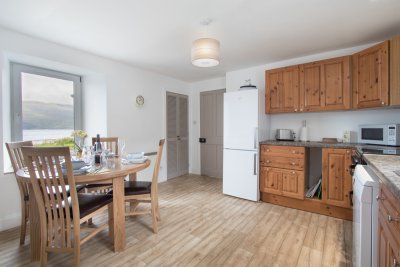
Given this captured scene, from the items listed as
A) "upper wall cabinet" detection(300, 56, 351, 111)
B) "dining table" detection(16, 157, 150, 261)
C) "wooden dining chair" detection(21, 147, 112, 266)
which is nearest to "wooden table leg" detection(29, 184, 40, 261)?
"dining table" detection(16, 157, 150, 261)

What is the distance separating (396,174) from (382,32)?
230 cm

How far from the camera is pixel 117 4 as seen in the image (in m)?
1.79

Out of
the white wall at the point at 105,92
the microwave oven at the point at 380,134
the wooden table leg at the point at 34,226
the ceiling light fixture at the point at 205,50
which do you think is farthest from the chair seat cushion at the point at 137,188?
the microwave oven at the point at 380,134

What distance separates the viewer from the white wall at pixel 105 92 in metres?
2.27

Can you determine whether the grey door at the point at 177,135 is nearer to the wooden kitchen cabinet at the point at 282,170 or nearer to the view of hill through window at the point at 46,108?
the view of hill through window at the point at 46,108

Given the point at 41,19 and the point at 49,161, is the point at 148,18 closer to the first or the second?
the point at 41,19

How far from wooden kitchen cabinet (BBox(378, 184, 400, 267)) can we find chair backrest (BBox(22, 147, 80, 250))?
1903 mm

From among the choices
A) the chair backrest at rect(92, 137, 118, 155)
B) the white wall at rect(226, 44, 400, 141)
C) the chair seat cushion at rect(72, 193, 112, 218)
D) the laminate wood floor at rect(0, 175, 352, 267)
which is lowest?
the laminate wood floor at rect(0, 175, 352, 267)

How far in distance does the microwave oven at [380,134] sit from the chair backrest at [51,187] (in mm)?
3240

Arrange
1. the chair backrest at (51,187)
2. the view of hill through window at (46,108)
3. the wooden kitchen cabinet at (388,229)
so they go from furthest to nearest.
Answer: the view of hill through window at (46,108)
the chair backrest at (51,187)
the wooden kitchen cabinet at (388,229)

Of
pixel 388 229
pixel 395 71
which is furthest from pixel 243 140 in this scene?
pixel 388 229

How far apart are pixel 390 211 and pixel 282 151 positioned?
1963mm

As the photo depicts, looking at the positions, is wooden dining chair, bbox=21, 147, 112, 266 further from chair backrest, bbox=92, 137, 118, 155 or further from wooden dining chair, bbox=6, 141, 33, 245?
chair backrest, bbox=92, 137, 118, 155

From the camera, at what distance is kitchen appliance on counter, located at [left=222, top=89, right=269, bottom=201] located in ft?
9.80
